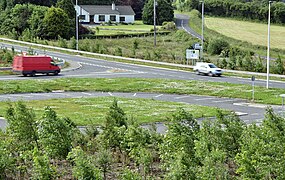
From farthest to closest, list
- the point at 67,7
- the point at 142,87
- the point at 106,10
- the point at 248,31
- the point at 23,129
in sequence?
the point at 106,10
the point at 248,31
the point at 67,7
the point at 142,87
the point at 23,129

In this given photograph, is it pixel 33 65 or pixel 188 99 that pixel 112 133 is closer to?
pixel 188 99

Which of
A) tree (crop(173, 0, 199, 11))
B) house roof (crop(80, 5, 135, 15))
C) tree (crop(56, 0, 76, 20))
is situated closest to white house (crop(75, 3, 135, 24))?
house roof (crop(80, 5, 135, 15))

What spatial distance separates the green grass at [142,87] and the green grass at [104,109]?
5660 millimetres

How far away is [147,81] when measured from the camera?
4997 cm

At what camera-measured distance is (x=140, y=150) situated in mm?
20016

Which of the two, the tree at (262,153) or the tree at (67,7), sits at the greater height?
the tree at (67,7)

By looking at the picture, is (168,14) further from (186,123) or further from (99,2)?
(186,123)

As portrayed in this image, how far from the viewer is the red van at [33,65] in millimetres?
54031

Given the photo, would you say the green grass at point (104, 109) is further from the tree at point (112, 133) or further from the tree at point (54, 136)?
the tree at point (54, 136)

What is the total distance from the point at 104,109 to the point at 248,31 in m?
72.0

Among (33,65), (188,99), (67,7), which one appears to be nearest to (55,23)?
(67,7)

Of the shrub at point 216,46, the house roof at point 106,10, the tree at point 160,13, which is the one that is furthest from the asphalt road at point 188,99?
the house roof at point 106,10

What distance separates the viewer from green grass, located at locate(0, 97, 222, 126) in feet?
108

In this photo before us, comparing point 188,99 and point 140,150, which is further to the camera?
point 188,99
